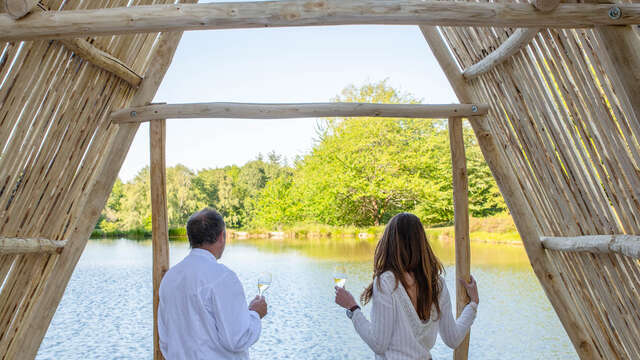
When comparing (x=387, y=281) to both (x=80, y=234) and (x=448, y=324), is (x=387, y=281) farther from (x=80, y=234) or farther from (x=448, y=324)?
(x=80, y=234)

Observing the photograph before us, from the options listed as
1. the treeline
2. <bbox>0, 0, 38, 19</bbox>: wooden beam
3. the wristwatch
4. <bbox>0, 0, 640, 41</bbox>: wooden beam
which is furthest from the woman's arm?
the treeline

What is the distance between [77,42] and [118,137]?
2.07ft

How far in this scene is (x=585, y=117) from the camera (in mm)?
2738

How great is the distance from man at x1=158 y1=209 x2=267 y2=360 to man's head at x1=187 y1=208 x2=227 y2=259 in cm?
4

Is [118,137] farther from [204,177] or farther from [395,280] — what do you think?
[204,177]

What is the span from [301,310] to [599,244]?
7418mm

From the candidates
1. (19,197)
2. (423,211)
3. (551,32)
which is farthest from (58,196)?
(423,211)

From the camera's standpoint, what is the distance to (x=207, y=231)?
2119 mm

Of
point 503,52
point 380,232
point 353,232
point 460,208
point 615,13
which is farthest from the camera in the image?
point 353,232

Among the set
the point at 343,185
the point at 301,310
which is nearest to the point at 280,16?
the point at 301,310

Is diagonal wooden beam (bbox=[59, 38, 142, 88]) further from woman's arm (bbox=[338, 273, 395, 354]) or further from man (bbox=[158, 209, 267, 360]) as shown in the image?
woman's arm (bbox=[338, 273, 395, 354])

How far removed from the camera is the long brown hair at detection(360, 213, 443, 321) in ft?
6.64

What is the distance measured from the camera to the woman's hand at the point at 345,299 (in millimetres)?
2249

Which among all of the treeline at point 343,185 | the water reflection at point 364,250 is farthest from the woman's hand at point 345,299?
the treeline at point 343,185
